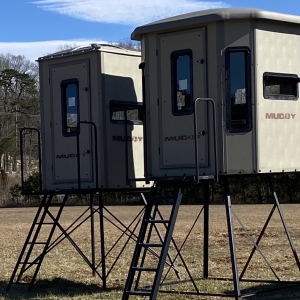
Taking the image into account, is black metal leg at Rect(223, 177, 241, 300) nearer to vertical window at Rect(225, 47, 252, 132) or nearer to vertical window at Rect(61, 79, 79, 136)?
vertical window at Rect(225, 47, 252, 132)

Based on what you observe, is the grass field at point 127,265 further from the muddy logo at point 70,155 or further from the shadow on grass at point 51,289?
the muddy logo at point 70,155

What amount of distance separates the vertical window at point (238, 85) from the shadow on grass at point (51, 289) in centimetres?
417

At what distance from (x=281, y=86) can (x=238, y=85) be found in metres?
0.98

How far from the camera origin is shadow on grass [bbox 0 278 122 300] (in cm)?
1470

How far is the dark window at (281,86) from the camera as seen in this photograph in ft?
43.0

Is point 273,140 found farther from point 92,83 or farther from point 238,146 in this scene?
point 92,83

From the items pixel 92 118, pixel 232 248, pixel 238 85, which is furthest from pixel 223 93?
pixel 92 118

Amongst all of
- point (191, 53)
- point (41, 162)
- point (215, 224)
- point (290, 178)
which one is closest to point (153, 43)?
point (191, 53)

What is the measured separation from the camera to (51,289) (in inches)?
610

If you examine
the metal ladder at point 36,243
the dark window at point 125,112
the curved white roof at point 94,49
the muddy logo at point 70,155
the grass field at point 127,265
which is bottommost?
the grass field at point 127,265

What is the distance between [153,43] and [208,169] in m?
2.34

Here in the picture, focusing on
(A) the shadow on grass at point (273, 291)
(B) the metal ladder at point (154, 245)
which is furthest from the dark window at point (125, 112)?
(A) the shadow on grass at point (273, 291)

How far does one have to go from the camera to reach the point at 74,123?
1566cm

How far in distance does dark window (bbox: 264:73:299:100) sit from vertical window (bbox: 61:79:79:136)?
158 inches
